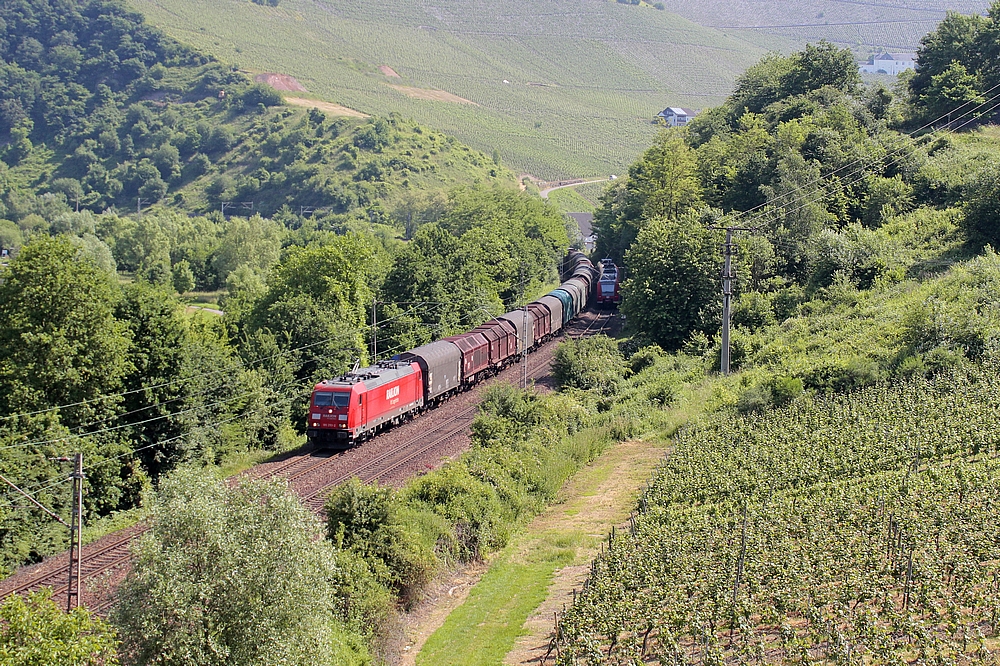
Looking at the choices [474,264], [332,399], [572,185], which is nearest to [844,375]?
[332,399]

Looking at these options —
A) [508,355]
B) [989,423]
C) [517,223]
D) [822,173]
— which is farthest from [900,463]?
[517,223]

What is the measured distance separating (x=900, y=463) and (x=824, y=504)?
497cm

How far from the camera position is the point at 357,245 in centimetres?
6519

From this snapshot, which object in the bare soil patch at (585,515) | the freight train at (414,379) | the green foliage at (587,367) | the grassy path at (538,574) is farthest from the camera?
the green foliage at (587,367)

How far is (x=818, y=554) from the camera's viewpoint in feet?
72.1

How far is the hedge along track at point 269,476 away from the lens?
25.6m

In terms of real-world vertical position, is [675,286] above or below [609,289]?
above

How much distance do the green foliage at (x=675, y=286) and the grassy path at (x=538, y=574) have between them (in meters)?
17.7

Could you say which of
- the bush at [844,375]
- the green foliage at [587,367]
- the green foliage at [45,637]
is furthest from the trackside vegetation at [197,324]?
the bush at [844,375]

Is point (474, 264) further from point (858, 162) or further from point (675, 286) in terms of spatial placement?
point (858, 162)

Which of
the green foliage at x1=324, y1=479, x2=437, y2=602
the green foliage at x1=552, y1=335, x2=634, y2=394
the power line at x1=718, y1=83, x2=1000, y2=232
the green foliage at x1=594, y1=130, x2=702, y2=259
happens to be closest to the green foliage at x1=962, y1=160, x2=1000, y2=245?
the power line at x1=718, y1=83, x2=1000, y2=232

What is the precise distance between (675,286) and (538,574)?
3102cm

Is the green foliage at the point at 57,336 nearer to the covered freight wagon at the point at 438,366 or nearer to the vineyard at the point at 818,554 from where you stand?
the covered freight wagon at the point at 438,366

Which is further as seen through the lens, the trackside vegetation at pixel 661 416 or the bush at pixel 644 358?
the bush at pixel 644 358
